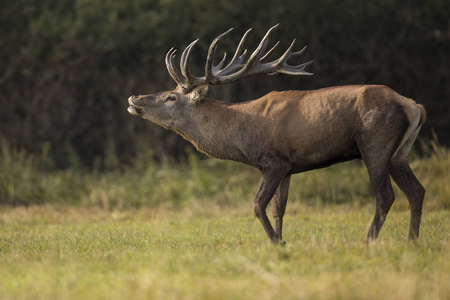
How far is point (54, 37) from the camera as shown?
46.3 ft

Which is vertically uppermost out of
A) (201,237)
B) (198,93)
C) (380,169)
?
(198,93)

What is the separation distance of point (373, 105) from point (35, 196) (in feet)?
24.4

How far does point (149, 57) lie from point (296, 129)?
7.81 metres

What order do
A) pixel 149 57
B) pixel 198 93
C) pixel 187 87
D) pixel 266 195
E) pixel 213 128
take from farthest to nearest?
pixel 149 57 < pixel 187 87 < pixel 198 93 < pixel 213 128 < pixel 266 195

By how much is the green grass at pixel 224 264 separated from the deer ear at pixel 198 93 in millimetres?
1726

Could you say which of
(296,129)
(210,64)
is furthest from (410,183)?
(210,64)

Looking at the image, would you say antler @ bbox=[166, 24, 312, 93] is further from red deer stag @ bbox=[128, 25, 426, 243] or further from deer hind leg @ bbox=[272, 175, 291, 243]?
deer hind leg @ bbox=[272, 175, 291, 243]

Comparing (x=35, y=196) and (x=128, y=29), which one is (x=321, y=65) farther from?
(x=35, y=196)

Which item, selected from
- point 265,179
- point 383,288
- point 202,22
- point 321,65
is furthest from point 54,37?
point 383,288

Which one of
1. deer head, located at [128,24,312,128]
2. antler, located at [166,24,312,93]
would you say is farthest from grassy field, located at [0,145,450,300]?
antler, located at [166,24,312,93]

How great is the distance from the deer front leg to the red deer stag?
0.04 ft

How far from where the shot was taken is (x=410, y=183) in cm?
750

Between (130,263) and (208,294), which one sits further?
(130,263)

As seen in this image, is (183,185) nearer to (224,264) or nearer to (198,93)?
(198,93)
